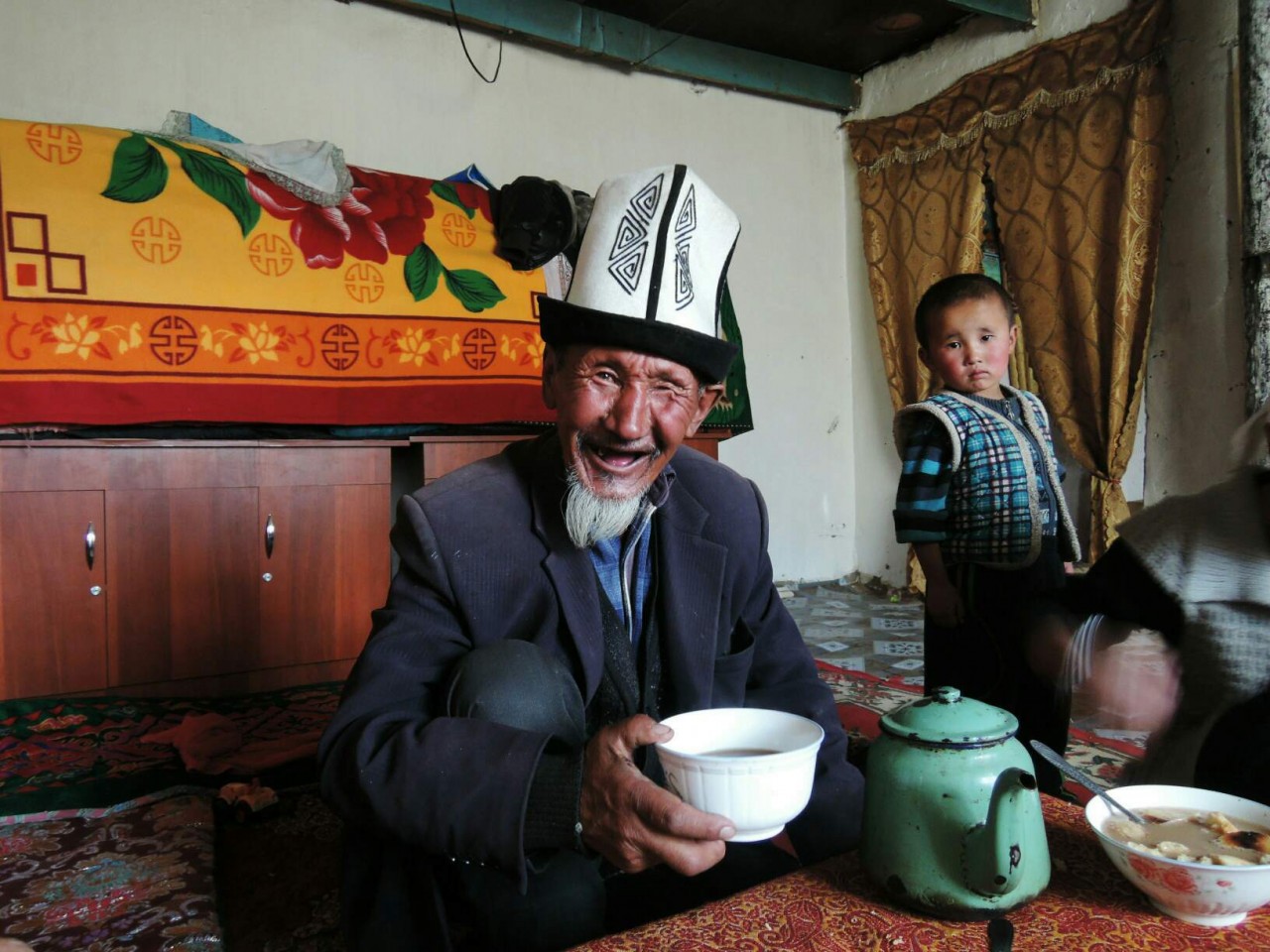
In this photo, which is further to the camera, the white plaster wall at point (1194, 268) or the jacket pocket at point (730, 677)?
the white plaster wall at point (1194, 268)

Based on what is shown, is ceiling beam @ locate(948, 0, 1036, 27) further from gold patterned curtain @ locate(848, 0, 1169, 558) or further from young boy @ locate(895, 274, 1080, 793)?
young boy @ locate(895, 274, 1080, 793)

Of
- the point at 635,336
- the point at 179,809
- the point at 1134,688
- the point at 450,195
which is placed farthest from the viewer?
the point at 450,195

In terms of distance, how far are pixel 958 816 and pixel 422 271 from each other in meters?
2.76

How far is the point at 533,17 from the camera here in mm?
4164

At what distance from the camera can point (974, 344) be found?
6.97 feet

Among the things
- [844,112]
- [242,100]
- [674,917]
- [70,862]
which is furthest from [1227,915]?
A: [844,112]

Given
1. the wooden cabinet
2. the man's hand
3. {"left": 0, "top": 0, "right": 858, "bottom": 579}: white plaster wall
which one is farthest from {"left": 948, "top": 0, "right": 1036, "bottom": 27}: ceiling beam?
the man's hand

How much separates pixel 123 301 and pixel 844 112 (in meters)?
4.11

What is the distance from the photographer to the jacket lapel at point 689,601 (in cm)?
120

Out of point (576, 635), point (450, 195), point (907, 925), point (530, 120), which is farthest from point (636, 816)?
point (530, 120)

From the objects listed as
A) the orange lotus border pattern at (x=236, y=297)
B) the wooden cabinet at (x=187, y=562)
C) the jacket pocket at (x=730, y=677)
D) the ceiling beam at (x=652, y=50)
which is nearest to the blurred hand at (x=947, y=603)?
the jacket pocket at (x=730, y=677)

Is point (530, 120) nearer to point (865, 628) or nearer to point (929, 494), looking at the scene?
point (865, 628)

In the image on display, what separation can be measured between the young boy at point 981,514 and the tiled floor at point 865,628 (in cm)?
46

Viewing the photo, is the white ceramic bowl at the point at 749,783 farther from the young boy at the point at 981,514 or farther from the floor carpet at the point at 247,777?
the young boy at the point at 981,514
